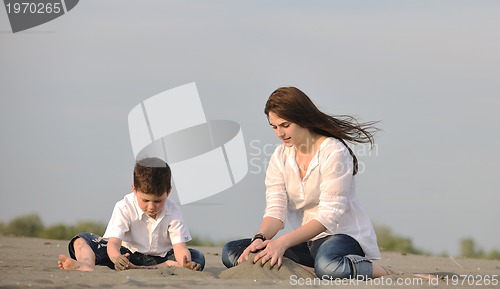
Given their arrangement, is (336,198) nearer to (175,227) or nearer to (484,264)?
(175,227)

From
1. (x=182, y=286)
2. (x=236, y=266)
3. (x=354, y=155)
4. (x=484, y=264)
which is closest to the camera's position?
(x=182, y=286)

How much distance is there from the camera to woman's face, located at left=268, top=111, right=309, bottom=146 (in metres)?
5.42

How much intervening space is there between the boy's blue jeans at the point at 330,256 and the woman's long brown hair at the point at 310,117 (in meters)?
0.53

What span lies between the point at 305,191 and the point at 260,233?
434 millimetres

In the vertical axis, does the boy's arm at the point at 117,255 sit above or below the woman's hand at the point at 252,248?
above

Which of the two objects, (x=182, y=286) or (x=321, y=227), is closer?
(x=182, y=286)

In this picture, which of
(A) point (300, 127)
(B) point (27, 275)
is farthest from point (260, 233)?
(B) point (27, 275)

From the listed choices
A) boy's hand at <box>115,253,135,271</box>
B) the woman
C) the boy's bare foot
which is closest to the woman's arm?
the woman

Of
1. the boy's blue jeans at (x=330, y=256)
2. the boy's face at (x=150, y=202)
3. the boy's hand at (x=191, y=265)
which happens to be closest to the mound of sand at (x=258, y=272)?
the boy's blue jeans at (x=330, y=256)

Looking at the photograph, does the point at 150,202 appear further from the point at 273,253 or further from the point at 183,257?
the point at 273,253

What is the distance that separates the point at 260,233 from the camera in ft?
18.2

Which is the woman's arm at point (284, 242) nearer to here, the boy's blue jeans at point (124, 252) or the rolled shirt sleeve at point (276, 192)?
the rolled shirt sleeve at point (276, 192)

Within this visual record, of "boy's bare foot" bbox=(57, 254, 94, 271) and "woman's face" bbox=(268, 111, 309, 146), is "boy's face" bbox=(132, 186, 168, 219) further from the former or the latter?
"woman's face" bbox=(268, 111, 309, 146)

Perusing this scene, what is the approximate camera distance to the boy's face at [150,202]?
5570mm
